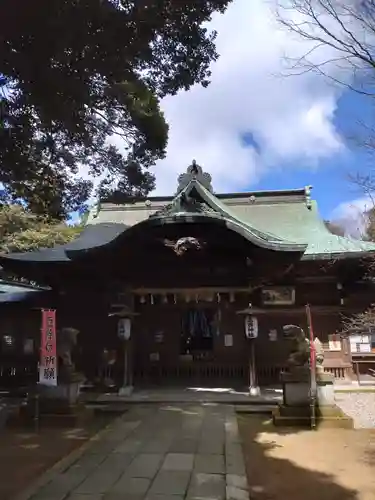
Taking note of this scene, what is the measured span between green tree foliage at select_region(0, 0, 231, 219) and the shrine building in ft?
15.4

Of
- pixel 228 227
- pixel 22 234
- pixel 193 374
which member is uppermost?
pixel 22 234

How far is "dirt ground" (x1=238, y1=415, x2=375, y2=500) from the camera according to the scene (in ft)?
18.6

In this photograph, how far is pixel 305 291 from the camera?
14445mm

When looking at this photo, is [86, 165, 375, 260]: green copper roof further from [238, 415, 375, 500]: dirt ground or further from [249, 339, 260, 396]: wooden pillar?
[238, 415, 375, 500]: dirt ground

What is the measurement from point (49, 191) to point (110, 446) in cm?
443

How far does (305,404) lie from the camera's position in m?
9.39

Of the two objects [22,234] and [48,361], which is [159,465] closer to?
[48,361]

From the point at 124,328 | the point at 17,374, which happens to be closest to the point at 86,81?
the point at 124,328

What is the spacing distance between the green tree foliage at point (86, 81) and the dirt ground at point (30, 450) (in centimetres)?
411

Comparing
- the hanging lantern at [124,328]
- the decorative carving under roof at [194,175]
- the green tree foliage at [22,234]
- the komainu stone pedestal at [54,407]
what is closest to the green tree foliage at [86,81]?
the komainu stone pedestal at [54,407]

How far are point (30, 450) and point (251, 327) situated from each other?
7175mm

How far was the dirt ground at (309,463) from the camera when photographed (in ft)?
18.6

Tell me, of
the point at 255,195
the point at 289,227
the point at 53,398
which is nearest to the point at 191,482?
the point at 53,398

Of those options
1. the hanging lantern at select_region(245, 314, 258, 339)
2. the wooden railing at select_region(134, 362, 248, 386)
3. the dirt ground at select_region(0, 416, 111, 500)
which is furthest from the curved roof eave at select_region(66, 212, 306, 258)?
the dirt ground at select_region(0, 416, 111, 500)
